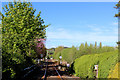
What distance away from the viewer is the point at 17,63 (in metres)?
15.4

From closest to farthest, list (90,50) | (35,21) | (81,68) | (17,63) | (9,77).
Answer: (9,77) → (17,63) → (81,68) → (35,21) → (90,50)

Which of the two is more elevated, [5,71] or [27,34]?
[27,34]

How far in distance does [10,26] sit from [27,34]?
8.76 ft

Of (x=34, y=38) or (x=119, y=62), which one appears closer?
(x=119, y=62)

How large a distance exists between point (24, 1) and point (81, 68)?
13.5m

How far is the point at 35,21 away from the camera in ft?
86.6

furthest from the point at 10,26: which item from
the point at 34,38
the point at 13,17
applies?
the point at 34,38

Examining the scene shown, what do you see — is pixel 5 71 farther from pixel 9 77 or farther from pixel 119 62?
pixel 119 62

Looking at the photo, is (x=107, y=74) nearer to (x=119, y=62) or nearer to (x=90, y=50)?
(x=119, y=62)

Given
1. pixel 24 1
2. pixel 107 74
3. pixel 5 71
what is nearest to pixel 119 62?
pixel 107 74

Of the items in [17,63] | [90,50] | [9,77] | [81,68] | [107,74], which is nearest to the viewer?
[107,74]

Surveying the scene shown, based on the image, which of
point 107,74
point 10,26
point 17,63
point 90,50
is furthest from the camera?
point 90,50

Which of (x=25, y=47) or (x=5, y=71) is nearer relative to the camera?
(x=5, y=71)

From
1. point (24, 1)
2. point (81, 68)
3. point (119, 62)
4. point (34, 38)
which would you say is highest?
point (24, 1)
